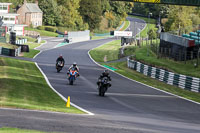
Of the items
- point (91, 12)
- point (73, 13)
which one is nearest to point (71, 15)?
point (73, 13)

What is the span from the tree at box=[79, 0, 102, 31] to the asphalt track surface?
114784 mm

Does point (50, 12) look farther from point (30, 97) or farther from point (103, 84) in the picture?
point (30, 97)

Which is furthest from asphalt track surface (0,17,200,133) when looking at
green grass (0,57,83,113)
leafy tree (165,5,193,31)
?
leafy tree (165,5,193,31)

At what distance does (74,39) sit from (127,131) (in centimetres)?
9181

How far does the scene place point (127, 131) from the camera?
13.0 m

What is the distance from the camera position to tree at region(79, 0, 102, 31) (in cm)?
14388

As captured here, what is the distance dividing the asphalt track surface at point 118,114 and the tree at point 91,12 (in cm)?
11478

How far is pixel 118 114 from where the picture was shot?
1778 centimetres

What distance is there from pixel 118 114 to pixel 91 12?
12896 centimetres

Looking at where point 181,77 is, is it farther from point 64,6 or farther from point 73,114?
point 64,6

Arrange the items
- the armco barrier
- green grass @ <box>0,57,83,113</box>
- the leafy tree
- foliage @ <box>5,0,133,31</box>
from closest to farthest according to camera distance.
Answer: green grass @ <box>0,57,83,113</box>, the armco barrier, the leafy tree, foliage @ <box>5,0,133,31</box>

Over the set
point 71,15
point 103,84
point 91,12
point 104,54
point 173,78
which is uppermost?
point 91,12

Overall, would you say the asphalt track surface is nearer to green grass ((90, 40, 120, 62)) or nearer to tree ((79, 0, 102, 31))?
green grass ((90, 40, 120, 62))

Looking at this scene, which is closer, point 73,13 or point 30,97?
point 30,97
